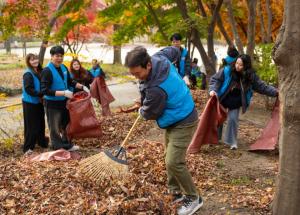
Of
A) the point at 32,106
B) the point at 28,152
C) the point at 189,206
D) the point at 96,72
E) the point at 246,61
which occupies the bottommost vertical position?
the point at 28,152

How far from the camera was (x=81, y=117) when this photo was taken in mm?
7215

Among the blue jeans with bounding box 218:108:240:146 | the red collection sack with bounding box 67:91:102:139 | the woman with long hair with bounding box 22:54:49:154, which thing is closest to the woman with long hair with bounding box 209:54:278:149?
the blue jeans with bounding box 218:108:240:146

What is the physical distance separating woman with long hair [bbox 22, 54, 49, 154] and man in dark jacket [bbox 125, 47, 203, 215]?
308cm

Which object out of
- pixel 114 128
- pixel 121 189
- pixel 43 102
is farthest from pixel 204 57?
pixel 121 189

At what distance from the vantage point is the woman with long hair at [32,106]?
6.86m

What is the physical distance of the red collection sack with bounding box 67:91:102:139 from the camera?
706cm

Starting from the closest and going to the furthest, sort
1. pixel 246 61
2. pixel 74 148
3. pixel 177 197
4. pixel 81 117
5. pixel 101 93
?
pixel 177 197 → pixel 246 61 → pixel 81 117 → pixel 74 148 → pixel 101 93

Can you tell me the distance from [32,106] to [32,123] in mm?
292

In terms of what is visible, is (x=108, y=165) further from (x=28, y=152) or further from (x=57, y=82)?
(x=28, y=152)

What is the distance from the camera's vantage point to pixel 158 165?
5.71 metres

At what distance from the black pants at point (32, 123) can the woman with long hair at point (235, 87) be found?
2.80m

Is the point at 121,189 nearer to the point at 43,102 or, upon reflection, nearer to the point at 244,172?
the point at 244,172

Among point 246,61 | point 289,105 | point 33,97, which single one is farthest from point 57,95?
point 289,105

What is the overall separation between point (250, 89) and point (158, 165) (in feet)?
6.84
